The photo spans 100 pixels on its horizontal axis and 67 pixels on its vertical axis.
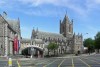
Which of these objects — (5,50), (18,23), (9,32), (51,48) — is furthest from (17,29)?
(51,48)

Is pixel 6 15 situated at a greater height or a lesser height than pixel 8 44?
greater

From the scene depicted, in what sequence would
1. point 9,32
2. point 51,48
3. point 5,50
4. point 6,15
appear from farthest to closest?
point 51,48
point 6,15
point 9,32
point 5,50

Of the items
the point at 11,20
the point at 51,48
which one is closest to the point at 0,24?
the point at 11,20

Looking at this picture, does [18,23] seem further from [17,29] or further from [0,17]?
[0,17]

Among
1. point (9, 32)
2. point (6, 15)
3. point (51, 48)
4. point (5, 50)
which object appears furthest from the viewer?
point (51, 48)

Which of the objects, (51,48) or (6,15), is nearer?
(6,15)

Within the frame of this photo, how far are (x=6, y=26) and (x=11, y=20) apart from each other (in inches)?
699

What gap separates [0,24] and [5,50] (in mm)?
8600

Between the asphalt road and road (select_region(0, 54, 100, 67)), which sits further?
road (select_region(0, 54, 100, 67))

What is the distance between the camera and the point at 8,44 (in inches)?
3885

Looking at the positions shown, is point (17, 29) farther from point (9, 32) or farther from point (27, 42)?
point (27, 42)

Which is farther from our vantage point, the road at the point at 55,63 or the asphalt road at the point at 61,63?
the road at the point at 55,63

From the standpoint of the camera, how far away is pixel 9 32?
331 ft

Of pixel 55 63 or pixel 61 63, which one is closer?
pixel 61 63
